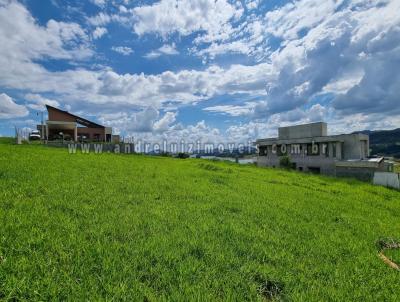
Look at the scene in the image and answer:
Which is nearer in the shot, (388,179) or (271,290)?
(271,290)

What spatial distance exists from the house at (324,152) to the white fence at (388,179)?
5394 mm

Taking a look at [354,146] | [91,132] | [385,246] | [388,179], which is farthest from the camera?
[91,132]

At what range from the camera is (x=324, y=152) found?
3294 centimetres

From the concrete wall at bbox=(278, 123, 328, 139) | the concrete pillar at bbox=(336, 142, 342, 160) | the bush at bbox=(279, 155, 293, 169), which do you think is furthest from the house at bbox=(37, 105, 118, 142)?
the concrete pillar at bbox=(336, 142, 342, 160)

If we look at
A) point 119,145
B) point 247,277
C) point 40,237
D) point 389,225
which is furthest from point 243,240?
point 119,145

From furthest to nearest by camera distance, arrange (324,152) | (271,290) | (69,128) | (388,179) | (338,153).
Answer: (69,128) → (324,152) → (338,153) → (388,179) → (271,290)

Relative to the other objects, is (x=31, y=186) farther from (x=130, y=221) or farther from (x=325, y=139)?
(x=325, y=139)

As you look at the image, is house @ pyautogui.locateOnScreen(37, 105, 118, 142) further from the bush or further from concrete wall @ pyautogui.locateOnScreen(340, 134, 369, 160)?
concrete wall @ pyautogui.locateOnScreen(340, 134, 369, 160)

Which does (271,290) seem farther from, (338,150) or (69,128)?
(69,128)

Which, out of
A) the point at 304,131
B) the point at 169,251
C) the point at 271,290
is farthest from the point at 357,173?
the point at 169,251

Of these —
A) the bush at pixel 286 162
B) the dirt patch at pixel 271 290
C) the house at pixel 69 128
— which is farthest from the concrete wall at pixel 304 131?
the dirt patch at pixel 271 290

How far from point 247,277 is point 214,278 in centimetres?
44

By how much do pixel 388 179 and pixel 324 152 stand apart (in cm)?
1189

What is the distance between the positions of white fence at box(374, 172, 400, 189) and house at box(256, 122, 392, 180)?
17.7 feet
